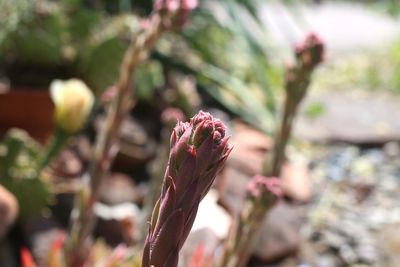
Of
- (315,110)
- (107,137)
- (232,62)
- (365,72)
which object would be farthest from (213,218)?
(365,72)

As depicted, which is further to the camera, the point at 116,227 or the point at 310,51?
the point at 116,227

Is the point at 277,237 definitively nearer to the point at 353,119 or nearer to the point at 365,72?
the point at 353,119

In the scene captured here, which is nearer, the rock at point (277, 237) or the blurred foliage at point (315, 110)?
the rock at point (277, 237)

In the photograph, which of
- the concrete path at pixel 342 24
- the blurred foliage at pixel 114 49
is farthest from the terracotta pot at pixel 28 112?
the concrete path at pixel 342 24

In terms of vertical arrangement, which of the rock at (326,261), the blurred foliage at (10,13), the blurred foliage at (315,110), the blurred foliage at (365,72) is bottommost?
the rock at (326,261)

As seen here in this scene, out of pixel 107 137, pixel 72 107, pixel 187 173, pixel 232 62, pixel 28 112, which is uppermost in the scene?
pixel 232 62

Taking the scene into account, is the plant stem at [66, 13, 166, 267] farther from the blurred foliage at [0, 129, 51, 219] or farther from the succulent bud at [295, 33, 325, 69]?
the blurred foliage at [0, 129, 51, 219]

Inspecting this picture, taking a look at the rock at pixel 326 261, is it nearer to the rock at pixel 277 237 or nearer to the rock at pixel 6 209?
the rock at pixel 277 237
